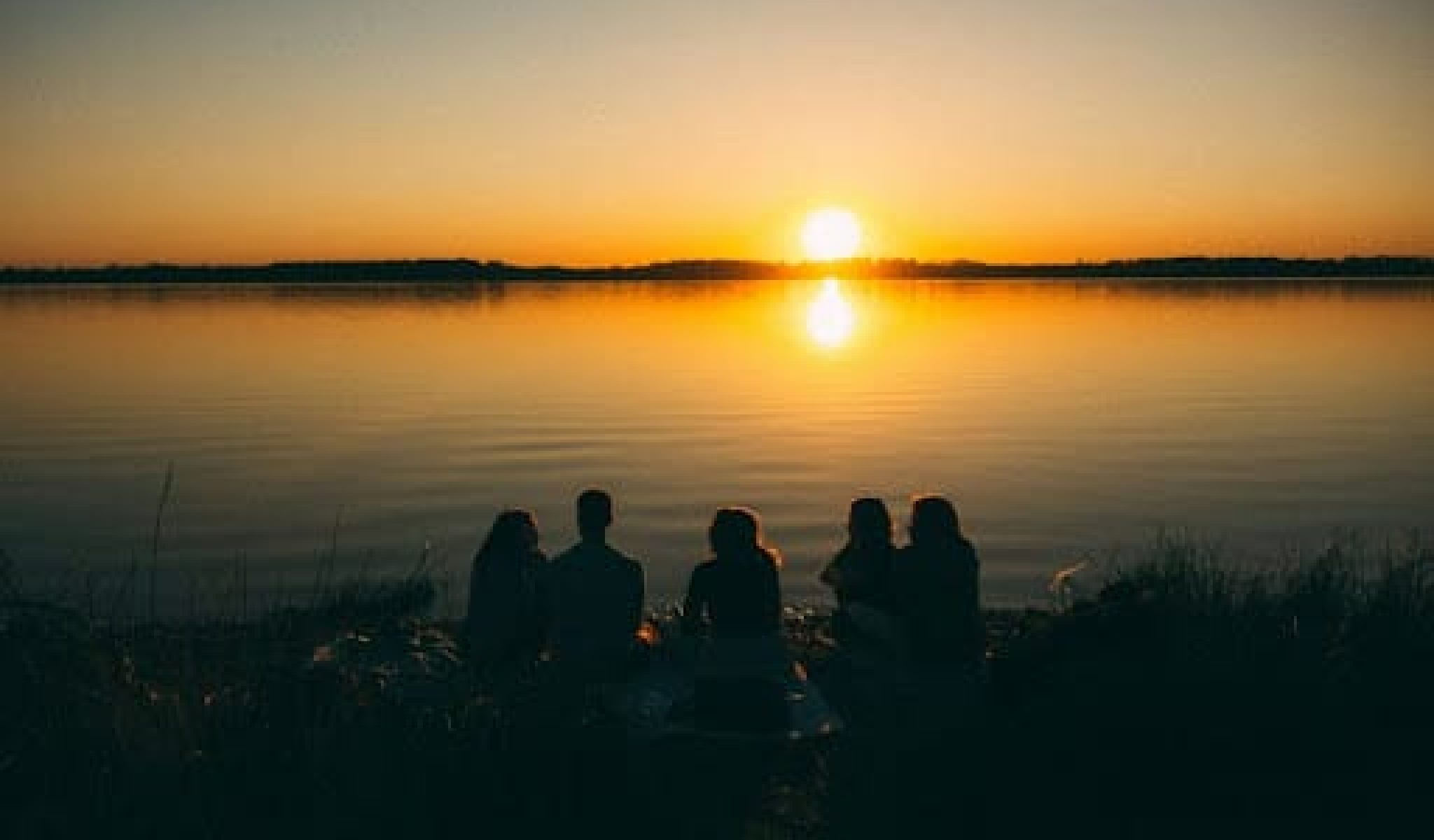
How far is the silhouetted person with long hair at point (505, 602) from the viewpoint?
27.7 ft

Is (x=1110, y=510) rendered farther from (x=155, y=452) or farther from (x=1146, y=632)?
(x=155, y=452)

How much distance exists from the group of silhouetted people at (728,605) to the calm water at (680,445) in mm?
6383

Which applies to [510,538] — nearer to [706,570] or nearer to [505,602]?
[505,602]

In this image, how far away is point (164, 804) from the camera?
5.89 metres

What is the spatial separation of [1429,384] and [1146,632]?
124 ft

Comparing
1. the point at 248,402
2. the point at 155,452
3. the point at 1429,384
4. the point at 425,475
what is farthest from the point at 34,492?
the point at 1429,384

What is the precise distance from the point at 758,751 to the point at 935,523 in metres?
1.87

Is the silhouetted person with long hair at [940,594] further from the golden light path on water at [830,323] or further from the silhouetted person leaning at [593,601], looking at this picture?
the golden light path on water at [830,323]

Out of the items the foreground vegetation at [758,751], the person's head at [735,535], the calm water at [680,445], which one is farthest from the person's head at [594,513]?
the calm water at [680,445]

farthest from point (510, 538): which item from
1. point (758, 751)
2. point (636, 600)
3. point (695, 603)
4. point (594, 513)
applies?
point (758, 751)

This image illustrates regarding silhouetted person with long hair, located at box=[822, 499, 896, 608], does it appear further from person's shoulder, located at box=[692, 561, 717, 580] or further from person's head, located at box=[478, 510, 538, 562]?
person's head, located at box=[478, 510, 538, 562]

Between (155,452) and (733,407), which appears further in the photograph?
(733,407)

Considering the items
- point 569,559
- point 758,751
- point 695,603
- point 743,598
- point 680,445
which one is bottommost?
point 680,445

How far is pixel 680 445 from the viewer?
94.5 ft
